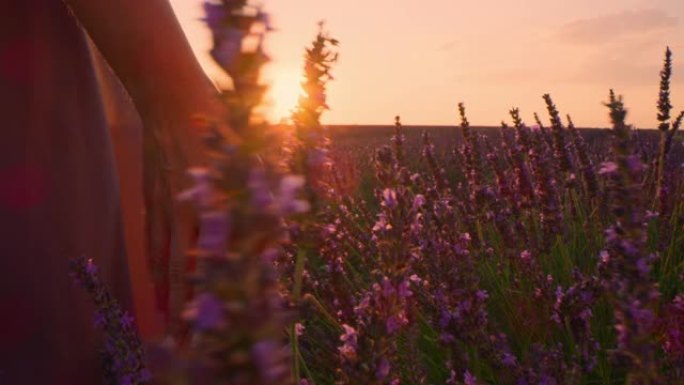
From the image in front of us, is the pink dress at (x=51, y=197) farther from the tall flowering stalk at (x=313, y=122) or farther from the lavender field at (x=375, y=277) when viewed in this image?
the tall flowering stalk at (x=313, y=122)

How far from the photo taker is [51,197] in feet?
5.37

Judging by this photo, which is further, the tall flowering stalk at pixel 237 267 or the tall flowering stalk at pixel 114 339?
the tall flowering stalk at pixel 114 339

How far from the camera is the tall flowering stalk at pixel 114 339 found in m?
1.32

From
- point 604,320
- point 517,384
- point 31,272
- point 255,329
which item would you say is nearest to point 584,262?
point 604,320

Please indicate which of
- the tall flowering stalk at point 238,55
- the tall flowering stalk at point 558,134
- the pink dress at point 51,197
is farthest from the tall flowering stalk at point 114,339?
the tall flowering stalk at point 558,134

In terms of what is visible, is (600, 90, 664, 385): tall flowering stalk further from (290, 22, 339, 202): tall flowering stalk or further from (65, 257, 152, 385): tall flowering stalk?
(65, 257, 152, 385): tall flowering stalk

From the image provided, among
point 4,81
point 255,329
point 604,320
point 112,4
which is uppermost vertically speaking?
point 112,4

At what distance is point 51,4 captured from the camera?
173 centimetres

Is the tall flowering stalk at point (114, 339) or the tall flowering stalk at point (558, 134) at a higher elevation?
the tall flowering stalk at point (558, 134)

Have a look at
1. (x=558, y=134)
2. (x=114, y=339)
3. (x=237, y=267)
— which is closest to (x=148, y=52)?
(x=114, y=339)

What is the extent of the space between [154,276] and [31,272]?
33 cm

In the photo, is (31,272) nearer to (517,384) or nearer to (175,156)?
(175,156)

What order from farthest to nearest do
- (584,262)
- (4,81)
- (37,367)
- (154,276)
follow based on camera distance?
1. (584,262)
2. (4,81)
3. (37,367)
4. (154,276)

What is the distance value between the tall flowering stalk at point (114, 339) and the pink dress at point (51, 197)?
0.35ft
